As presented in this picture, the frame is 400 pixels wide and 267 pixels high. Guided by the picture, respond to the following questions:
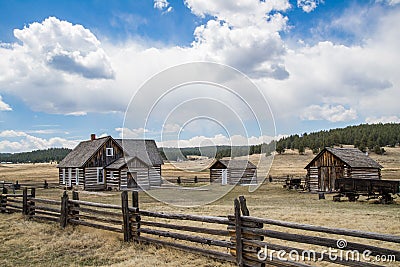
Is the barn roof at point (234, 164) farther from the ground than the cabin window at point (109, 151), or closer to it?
closer to it

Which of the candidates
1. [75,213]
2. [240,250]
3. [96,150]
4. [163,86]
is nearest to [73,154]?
[96,150]

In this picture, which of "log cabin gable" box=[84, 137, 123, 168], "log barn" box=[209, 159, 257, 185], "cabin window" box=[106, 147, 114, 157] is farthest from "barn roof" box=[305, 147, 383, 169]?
"cabin window" box=[106, 147, 114, 157]

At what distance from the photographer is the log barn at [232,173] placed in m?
48.1

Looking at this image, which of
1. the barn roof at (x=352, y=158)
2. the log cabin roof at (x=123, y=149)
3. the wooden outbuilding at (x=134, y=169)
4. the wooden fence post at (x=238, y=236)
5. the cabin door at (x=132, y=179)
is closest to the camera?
the wooden fence post at (x=238, y=236)

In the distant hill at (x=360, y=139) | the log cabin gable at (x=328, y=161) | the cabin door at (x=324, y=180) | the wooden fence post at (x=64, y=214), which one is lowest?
the cabin door at (x=324, y=180)

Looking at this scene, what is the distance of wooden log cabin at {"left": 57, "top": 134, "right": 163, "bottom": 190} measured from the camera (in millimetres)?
40062

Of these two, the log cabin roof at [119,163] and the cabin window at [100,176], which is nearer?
the log cabin roof at [119,163]

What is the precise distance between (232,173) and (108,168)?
1635 centimetres

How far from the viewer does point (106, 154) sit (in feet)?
137

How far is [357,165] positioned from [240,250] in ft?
92.3

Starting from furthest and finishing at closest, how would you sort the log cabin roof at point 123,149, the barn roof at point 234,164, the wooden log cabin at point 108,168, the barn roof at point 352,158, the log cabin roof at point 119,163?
the barn roof at point 234,164 → the log cabin roof at point 123,149 → the wooden log cabin at point 108,168 → the log cabin roof at point 119,163 → the barn roof at point 352,158

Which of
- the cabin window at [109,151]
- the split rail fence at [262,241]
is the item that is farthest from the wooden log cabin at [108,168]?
the split rail fence at [262,241]

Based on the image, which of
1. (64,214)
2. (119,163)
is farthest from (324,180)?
(64,214)

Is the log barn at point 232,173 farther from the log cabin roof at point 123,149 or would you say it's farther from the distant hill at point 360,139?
the distant hill at point 360,139
